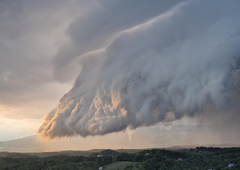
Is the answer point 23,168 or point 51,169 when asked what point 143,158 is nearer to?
point 51,169

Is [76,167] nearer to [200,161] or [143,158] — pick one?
[143,158]

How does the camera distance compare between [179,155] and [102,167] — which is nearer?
[102,167]

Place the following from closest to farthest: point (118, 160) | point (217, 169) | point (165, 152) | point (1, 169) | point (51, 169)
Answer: point (217, 169) < point (51, 169) < point (1, 169) < point (118, 160) < point (165, 152)

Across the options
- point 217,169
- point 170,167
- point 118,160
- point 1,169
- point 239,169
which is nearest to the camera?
point 239,169

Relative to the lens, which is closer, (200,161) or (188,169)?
(188,169)

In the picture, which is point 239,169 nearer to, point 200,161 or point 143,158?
point 200,161

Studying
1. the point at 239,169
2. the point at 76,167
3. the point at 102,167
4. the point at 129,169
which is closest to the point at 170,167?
the point at 129,169

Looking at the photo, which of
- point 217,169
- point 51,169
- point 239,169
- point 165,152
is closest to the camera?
point 239,169

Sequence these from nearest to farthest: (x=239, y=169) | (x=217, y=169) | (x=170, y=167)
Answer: (x=239, y=169)
(x=217, y=169)
(x=170, y=167)

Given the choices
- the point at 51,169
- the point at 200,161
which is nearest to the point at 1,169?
the point at 51,169
